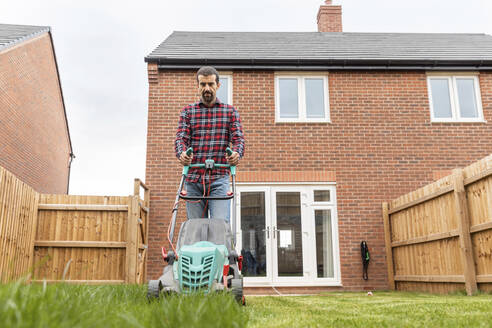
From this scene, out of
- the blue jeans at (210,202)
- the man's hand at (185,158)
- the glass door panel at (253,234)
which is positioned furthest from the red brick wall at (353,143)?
the man's hand at (185,158)

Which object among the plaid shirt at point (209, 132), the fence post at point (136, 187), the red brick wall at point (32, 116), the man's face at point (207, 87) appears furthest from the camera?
the red brick wall at point (32, 116)

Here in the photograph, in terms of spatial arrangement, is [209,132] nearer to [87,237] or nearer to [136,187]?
[136,187]

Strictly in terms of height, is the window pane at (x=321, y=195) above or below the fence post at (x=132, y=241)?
above

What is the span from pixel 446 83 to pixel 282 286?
584cm

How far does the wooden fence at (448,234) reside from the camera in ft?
18.5

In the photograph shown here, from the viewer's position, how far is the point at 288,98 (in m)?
10.0

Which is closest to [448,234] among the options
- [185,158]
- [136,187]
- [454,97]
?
[185,158]

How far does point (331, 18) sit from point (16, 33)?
990 centimetres

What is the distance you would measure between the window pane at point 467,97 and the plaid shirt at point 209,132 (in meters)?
7.42

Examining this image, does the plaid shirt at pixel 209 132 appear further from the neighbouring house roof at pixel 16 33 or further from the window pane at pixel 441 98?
the neighbouring house roof at pixel 16 33

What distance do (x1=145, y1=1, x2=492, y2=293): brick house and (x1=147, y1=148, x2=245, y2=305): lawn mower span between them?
214 inches

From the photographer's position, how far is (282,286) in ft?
29.0

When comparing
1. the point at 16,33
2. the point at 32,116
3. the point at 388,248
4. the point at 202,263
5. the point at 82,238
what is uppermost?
the point at 16,33

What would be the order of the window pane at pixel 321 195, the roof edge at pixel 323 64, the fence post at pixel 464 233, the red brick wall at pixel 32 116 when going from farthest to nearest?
the red brick wall at pixel 32 116 → the roof edge at pixel 323 64 → the window pane at pixel 321 195 → the fence post at pixel 464 233
